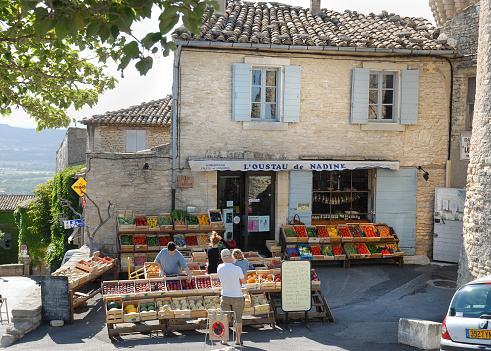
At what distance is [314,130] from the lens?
46.7 ft

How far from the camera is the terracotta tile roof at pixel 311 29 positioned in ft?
44.9

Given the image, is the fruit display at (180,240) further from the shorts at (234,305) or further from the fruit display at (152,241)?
the shorts at (234,305)

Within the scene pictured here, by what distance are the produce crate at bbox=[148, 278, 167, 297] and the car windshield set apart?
4.60m

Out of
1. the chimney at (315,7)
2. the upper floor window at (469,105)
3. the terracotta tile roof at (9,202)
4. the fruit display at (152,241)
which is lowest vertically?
the terracotta tile roof at (9,202)

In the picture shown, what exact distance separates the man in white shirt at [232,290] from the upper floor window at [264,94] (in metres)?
6.22

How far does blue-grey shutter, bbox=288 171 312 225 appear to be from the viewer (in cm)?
1412

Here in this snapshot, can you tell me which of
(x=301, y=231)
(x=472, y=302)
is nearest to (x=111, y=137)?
(x=301, y=231)

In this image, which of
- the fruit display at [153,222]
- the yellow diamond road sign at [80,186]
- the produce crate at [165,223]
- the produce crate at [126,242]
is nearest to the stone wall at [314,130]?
the produce crate at [165,223]

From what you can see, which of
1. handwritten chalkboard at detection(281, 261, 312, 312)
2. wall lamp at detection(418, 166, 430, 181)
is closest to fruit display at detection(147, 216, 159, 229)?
handwritten chalkboard at detection(281, 261, 312, 312)

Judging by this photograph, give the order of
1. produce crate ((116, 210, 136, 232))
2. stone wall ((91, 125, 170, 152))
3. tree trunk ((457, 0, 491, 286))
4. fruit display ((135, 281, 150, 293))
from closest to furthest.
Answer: fruit display ((135, 281, 150, 293)) < tree trunk ((457, 0, 491, 286)) < produce crate ((116, 210, 136, 232)) < stone wall ((91, 125, 170, 152))

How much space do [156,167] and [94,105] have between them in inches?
105

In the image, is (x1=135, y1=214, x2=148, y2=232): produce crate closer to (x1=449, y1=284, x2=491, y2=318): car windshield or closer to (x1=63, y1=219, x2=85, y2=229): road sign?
(x1=63, y1=219, x2=85, y2=229): road sign

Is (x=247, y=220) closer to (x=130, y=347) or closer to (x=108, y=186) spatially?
(x=108, y=186)

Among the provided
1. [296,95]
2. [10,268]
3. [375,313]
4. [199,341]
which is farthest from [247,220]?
[10,268]
